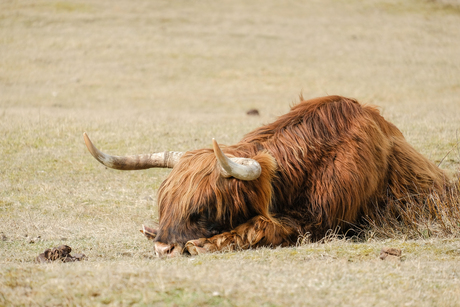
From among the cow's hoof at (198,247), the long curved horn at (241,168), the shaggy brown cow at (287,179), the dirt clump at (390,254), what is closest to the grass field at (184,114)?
the dirt clump at (390,254)

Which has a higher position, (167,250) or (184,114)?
(167,250)

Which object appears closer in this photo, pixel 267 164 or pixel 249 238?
pixel 249 238

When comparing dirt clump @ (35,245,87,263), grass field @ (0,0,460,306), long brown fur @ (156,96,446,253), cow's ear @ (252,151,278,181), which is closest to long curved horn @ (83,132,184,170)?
long brown fur @ (156,96,446,253)

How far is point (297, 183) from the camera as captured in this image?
19.1ft

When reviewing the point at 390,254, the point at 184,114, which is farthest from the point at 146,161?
the point at 184,114

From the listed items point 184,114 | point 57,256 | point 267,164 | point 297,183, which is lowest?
point 184,114

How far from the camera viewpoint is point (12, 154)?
1050 centimetres

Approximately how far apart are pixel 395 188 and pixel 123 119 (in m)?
9.06

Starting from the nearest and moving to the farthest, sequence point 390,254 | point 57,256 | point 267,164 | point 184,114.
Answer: point 390,254
point 57,256
point 267,164
point 184,114

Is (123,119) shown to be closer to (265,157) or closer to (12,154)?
(12,154)

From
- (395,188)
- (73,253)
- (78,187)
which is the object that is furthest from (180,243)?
(78,187)

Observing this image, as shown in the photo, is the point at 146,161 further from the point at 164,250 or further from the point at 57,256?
the point at 57,256

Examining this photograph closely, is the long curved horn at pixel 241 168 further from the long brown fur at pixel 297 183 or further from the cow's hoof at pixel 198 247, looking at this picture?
the cow's hoof at pixel 198 247

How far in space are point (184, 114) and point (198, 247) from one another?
11.8 m
